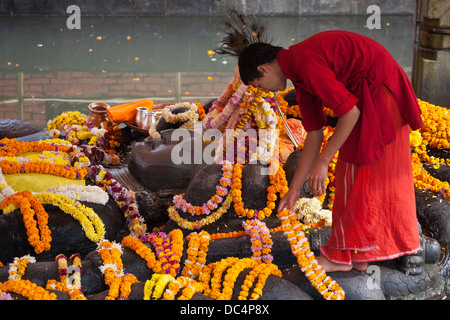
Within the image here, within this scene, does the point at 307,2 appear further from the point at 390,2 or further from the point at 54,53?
the point at 54,53

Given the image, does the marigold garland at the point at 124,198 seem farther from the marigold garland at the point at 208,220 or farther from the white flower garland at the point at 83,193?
the marigold garland at the point at 208,220

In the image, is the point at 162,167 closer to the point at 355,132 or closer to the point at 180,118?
the point at 180,118

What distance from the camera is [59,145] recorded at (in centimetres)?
381

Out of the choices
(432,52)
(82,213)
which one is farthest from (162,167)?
(432,52)

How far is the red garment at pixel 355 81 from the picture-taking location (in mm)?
2227

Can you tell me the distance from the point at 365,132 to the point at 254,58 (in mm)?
534

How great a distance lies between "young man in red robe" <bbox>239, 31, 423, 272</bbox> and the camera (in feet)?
7.46

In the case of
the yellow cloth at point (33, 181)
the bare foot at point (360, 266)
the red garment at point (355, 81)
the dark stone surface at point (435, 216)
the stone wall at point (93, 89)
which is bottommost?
the bare foot at point (360, 266)

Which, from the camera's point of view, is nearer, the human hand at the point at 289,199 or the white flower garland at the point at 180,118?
the human hand at the point at 289,199

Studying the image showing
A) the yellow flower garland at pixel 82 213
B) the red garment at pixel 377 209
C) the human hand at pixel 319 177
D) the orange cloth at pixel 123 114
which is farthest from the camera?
the orange cloth at pixel 123 114

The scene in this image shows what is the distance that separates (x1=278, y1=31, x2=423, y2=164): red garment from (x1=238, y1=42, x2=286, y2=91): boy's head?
0.13 ft

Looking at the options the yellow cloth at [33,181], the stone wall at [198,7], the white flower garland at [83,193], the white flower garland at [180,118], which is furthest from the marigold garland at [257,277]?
the stone wall at [198,7]

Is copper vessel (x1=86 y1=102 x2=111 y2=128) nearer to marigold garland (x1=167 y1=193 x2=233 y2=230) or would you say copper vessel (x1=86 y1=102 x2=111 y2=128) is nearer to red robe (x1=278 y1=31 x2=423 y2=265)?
marigold garland (x1=167 y1=193 x2=233 y2=230)

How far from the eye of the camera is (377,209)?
8.23 feet
